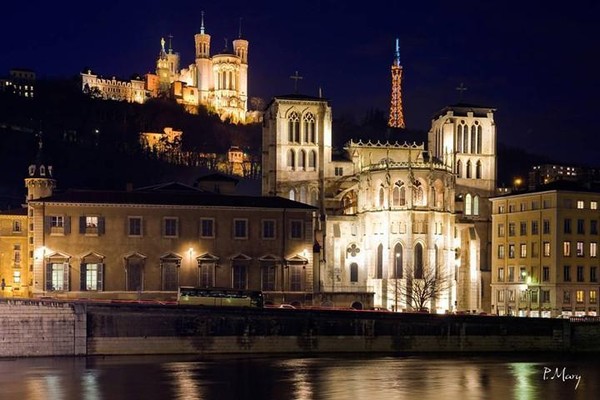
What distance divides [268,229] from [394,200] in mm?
16588

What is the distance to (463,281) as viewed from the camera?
10919 centimetres

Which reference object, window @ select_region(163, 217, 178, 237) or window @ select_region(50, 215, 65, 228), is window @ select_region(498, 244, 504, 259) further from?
window @ select_region(50, 215, 65, 228)

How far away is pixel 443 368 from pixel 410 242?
31833 mm

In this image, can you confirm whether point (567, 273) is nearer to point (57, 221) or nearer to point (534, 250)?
point (534, 250)

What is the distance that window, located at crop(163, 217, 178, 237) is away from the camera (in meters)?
87.9

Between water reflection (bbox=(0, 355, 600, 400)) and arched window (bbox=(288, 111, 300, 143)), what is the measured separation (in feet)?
149

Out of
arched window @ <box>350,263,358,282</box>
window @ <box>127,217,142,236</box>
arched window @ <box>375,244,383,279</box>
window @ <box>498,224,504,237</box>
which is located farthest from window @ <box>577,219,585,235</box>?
window @ <box>127,217,142,236</box>

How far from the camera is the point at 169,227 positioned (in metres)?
88.0

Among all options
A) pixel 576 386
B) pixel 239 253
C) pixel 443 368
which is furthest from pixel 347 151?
pixel 576 386

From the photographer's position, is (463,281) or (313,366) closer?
(313,366)

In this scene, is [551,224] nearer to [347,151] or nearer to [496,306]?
[496,306]

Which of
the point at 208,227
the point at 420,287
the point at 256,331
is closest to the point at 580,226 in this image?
the point at 420,287

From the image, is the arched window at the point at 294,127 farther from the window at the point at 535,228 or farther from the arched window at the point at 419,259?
the window at the point at 535,228

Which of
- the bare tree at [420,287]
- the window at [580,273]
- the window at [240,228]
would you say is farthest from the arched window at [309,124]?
the window at [580,273]
